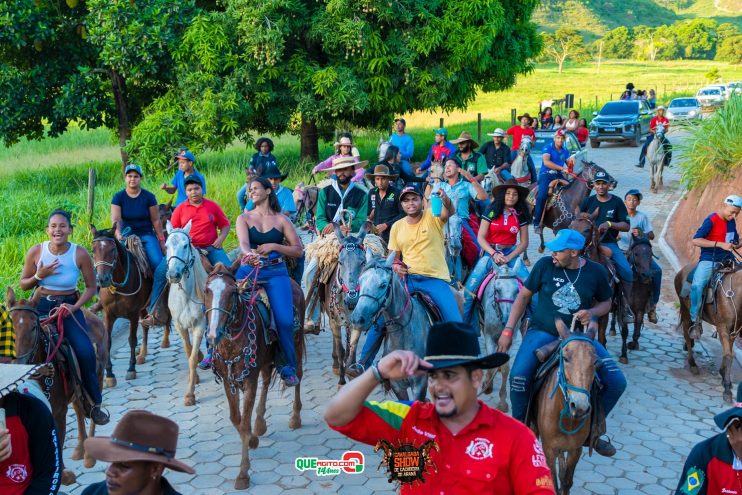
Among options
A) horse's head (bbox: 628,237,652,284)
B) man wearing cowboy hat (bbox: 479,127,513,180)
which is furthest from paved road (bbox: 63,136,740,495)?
man wearing cowboy hat (bbox: 479,127,513,180)

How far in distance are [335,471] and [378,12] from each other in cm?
1763

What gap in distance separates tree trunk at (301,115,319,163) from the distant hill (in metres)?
124

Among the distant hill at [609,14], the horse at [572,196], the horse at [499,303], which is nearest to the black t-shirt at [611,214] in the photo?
the horse at [499,303]

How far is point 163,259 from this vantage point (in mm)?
10734

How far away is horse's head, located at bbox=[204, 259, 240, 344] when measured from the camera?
287 inches

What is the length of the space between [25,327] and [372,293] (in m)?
3.14

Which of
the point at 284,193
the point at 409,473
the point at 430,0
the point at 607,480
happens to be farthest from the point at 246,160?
the point at 409,473

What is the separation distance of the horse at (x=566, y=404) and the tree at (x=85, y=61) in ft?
60.6

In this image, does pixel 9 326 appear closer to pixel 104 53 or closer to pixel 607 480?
pixel 607 480

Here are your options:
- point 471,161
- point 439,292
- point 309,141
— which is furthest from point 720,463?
point 309,141

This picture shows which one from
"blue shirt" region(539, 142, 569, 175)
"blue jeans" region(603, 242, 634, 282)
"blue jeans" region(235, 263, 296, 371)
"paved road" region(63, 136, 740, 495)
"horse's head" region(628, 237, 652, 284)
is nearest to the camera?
"paved road" region(63, 136, 740, 495)

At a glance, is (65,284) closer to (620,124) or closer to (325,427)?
(325,427)

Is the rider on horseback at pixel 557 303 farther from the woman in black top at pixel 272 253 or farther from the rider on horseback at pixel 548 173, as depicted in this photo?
the rider on horseback at pixel 548 173

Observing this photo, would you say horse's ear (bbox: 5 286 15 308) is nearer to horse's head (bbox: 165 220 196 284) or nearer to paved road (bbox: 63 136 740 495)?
paved road (bbox: 63 136 740 495)
